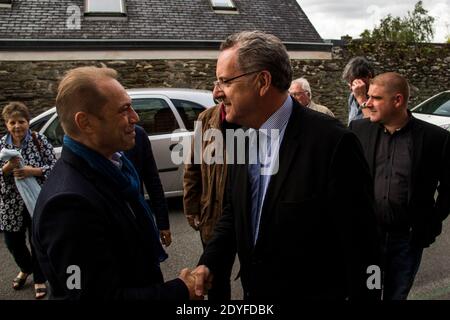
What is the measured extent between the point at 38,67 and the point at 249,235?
395 inches

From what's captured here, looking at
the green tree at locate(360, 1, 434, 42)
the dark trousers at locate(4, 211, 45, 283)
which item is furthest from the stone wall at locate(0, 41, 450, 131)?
the green tree at locate(360, 1, 434, 42)

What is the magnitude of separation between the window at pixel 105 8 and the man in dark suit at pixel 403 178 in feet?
33.7

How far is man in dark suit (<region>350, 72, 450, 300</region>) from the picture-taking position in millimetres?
2670

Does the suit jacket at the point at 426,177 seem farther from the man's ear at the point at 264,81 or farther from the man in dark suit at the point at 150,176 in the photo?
the man in dark suit at the point at 150,176

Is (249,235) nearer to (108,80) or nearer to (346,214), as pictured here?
(346,214)

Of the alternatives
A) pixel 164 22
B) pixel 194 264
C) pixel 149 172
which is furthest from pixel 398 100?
pixel 164 22

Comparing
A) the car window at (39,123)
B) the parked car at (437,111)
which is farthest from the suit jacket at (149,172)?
the parked car at (437,111)

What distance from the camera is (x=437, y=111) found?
25.9 feet

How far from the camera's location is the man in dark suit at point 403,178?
2670 millimetres

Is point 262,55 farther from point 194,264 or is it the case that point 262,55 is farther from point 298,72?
point 298,72

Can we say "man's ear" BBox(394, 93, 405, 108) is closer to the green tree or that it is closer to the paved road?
the paved road

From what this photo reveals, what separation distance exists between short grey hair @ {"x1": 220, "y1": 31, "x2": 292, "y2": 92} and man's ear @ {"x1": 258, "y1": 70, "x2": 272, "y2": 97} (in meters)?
0.02

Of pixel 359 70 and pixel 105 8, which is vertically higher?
pixel 105 8

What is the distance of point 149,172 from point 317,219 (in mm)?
2008
